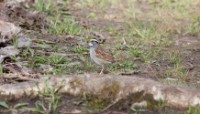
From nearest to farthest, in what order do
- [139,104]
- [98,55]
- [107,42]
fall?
1. [139,104]
2. [98,55]
3. [107,42]

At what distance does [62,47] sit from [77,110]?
10.8 ft

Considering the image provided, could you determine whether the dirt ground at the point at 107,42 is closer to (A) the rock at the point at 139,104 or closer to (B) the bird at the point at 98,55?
(A) the rock at the point at 139,104

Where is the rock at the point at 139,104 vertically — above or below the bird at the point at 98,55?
below

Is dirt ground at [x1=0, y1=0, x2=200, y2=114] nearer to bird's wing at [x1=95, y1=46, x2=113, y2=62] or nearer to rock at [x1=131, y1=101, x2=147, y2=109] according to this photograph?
rock at [x1=131, y1=101, x2=147, y2=109]

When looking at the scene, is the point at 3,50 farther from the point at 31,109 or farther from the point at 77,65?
the point at 31,109

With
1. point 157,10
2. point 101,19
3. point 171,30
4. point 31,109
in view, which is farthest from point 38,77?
point 157,10

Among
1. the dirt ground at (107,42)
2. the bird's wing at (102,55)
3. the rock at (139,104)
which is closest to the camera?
the rock at (139,104)

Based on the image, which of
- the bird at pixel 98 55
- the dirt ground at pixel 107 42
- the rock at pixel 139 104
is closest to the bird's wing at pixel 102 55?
the bird at pixel 98 55

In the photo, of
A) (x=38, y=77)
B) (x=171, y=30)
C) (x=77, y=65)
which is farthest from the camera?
(x=171, y=30)

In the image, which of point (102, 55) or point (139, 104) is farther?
point (102, 55)

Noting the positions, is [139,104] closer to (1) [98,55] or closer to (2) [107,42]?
(1) [98,55]

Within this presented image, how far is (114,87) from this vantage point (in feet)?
15.6

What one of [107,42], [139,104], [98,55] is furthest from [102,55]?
[107,42]

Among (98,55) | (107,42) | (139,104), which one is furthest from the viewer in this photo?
(107,42)
